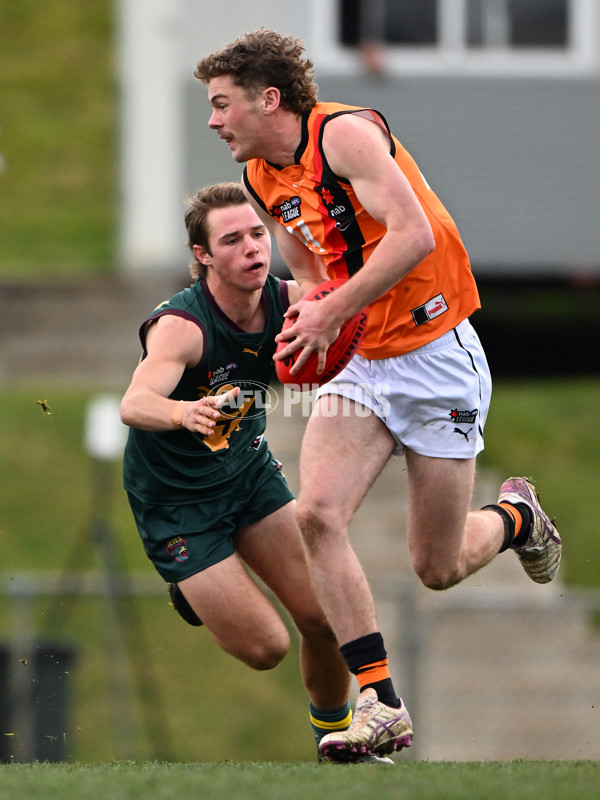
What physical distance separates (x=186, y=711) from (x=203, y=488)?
4954 millimetres

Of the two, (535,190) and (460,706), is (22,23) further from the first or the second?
(460,706)

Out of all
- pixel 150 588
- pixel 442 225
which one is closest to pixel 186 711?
pixel 150 588

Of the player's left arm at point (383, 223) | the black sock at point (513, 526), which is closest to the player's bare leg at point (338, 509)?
the player's left arm at point (383, 223)

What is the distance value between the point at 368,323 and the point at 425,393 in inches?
13.6

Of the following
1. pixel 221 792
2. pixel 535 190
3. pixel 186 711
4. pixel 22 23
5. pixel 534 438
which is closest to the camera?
pixel 221 792

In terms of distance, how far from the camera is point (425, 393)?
17.6 feet

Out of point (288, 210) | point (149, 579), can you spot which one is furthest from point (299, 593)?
point (149, 579)

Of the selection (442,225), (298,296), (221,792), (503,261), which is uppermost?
(442,225)

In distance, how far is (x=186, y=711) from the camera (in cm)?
1035

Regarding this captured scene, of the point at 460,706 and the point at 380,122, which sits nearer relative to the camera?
the point at 380,122

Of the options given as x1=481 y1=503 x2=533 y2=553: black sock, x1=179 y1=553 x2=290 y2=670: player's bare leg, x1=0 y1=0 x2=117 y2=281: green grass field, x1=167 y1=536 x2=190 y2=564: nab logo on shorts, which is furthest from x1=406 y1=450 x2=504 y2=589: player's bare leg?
x1=0 y1=0 x2=117 y2=281: green grass field

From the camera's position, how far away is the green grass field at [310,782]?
13.8 feet

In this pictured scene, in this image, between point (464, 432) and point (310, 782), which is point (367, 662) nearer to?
point (310, 782)

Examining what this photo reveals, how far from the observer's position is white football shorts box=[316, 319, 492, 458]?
5379 mm
